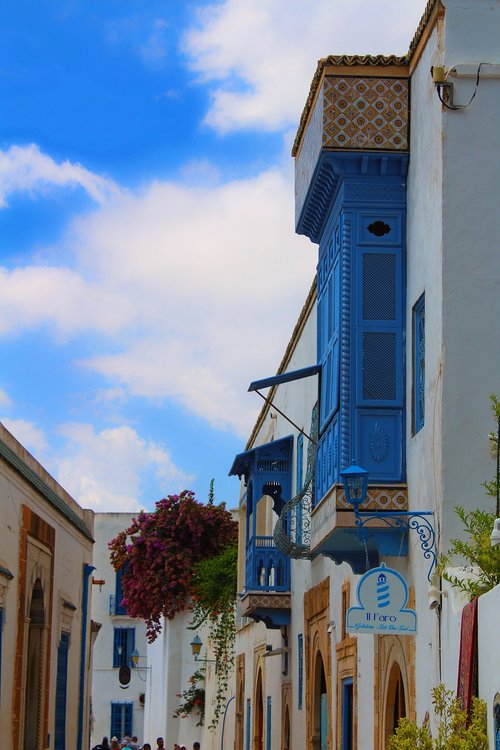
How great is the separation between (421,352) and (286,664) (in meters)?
9.46

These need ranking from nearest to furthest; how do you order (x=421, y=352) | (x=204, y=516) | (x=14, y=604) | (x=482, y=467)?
(x=482, y=467)
(x=421, y=352)
(x=14, y=604)
(x=204, y=516)

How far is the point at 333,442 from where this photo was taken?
11.7 m

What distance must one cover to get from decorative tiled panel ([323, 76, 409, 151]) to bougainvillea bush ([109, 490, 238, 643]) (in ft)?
65.6

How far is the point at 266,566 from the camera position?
18.7 metres

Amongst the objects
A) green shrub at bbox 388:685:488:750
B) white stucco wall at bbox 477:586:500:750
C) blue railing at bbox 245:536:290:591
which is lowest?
green shrub at bbox 388:685:488:750

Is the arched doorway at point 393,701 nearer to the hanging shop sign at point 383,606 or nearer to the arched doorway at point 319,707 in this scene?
the hanging shop sign at point 383,606

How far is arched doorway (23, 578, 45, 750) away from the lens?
1842 cm

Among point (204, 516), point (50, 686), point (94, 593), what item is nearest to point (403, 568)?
point (50, 686)

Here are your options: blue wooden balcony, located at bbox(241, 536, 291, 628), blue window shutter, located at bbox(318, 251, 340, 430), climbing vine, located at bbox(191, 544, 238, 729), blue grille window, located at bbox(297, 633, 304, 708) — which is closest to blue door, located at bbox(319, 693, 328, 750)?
blue grille window, located at bbox(297, 633, 304, 708)

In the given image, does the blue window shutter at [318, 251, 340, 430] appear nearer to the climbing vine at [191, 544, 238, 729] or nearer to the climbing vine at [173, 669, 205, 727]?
the climbing vine at [191, 544, 238, 729]

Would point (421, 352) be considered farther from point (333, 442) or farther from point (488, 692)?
point (488, 692)

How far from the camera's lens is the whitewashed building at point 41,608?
51.8 feet

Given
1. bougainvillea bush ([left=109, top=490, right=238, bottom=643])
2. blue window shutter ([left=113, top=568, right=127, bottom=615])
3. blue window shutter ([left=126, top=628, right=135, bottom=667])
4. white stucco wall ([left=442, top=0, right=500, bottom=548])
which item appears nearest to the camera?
white stucco wall ([left=442, top=0, right=500, bottom=548])

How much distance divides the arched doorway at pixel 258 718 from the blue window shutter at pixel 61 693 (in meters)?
3.36
